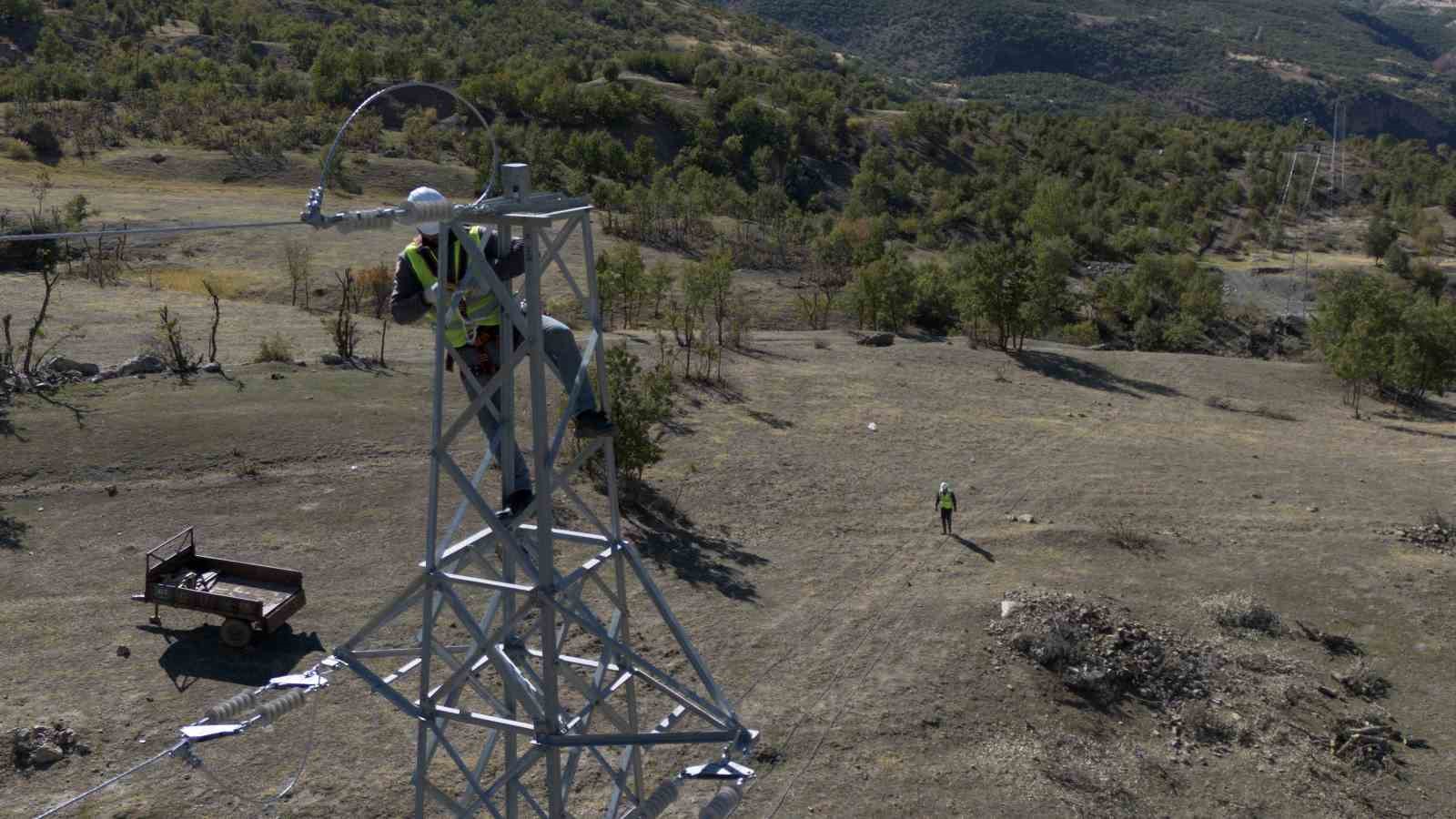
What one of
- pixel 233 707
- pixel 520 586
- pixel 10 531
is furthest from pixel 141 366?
pixel 520 586

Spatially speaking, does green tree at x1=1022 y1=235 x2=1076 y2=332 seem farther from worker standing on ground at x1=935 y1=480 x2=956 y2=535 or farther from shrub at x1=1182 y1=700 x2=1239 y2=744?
shrub at x1=1182 y1=700 x2=1239 y2=744

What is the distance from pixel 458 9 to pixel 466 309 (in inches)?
3015

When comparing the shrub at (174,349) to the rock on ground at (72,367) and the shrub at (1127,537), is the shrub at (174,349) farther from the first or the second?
the shrub at (1127,537)

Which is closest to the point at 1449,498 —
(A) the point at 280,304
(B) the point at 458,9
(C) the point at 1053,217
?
(A) the point at 280,304

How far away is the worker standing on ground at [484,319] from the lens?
5.45 m

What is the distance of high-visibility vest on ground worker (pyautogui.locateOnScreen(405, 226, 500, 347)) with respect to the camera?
5431mm

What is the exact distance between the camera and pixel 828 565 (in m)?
16.0

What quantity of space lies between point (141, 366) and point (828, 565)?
11.9 meters

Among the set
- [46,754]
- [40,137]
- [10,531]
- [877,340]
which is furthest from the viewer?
[40,137]

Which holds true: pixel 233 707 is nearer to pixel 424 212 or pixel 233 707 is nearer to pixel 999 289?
pixel 424 212

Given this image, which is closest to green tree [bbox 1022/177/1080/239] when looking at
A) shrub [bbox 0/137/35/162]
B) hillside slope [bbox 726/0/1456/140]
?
shrub [bbox 0/137/35/162]

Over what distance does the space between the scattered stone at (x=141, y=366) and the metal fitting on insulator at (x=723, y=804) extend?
56.0ft

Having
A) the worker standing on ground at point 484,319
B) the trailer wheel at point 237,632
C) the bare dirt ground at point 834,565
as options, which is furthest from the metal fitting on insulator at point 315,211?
the trailer wheel at point 237,632

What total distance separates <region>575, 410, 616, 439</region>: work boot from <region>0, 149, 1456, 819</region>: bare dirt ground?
16.8 feet
